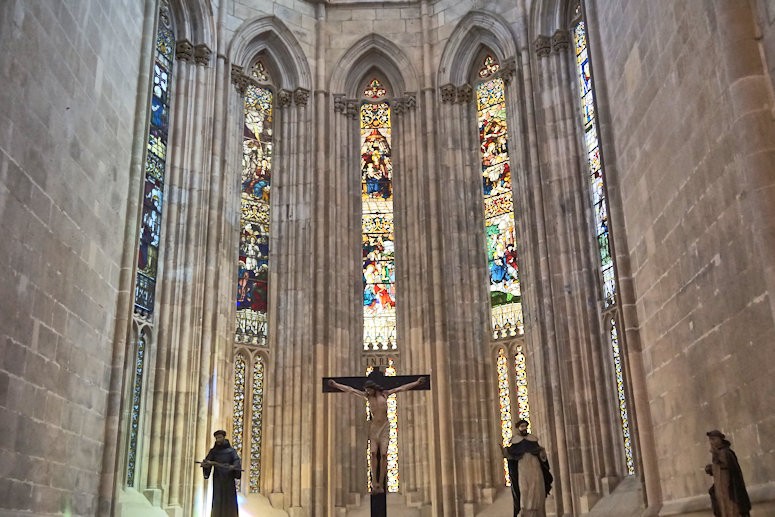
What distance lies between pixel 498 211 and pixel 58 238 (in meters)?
10.2

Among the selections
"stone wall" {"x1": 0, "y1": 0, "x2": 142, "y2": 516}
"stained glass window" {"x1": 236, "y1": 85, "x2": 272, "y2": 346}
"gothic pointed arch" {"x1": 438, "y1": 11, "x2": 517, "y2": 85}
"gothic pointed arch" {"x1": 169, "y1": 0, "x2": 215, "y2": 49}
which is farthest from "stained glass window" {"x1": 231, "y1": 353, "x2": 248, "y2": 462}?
"gothic pointed arch" {"x1": 438, "y1": 11, "x2": 517, "y2": 85}

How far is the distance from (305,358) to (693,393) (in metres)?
9.11

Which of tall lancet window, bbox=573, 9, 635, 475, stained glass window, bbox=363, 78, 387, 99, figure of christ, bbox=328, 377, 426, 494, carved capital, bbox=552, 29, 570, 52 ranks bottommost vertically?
figure of christ, bbox=328, 377, 426, 494

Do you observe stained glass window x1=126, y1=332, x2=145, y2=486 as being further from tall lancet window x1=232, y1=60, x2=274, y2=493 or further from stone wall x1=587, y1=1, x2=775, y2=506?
stone wall x1=587, y1=1, x2=775, y2=506

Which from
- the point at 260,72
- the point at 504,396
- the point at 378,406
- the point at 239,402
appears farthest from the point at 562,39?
the point at 239,402

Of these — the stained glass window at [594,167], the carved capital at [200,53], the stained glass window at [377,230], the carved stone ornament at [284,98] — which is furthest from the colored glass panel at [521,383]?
the carved capital at [200,53]

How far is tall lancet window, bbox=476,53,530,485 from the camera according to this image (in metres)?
17.5

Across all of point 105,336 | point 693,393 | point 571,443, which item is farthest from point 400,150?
point 693,393

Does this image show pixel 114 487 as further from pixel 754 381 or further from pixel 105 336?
pixel 754 381

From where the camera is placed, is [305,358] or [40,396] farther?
[305,358]

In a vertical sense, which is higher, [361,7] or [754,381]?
[361,7]

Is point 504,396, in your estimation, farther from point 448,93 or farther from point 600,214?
point 448,93

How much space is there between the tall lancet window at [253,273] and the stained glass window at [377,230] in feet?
7.27

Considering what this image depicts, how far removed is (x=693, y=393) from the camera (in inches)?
402
